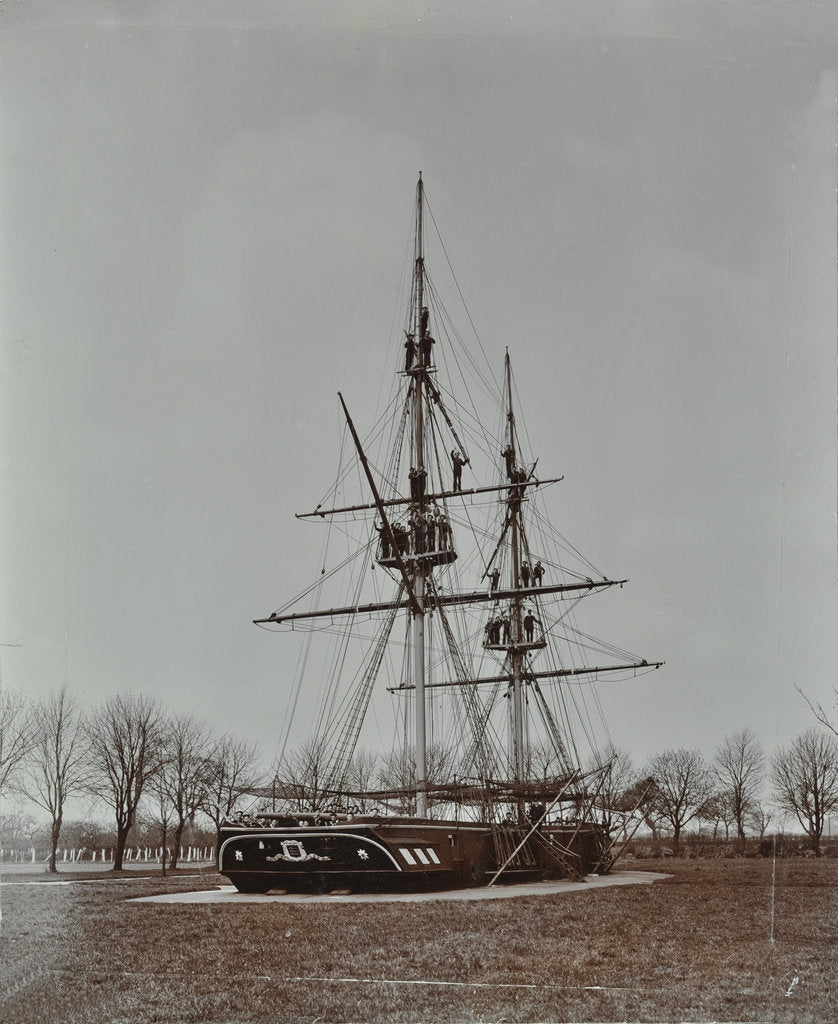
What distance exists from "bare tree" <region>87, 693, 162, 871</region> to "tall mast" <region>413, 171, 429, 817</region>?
7.39 meters

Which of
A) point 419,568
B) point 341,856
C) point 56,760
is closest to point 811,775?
point 419,568

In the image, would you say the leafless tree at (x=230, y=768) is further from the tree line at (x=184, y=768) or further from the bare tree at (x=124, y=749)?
the bare tree at (x=124, y=749)

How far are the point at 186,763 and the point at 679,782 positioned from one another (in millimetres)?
23736

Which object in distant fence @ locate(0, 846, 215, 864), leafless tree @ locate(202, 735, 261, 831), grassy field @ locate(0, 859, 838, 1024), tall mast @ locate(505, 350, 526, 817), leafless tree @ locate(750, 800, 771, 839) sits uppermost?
tall mast @ locate(505, 350, 526, 817)

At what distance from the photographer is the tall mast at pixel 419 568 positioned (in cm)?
2650

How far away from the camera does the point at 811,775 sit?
32875 mm

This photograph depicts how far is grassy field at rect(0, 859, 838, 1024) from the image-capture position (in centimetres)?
1073

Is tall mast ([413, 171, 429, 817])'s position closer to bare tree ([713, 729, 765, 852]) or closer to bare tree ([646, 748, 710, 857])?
bare tree ([713, 729, 765, 852])

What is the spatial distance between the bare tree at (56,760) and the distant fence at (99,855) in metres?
2.12

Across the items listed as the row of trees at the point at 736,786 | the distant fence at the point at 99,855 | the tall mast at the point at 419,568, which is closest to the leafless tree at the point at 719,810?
the row of trees at the point at 736,786

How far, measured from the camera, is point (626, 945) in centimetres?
1348

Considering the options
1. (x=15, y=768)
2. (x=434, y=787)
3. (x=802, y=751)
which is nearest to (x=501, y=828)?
(x=434, y=787)

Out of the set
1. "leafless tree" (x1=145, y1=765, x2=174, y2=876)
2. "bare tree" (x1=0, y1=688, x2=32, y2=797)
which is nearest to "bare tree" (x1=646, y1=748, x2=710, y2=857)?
"leafless tree" (x1=145, y1=765, x2=174, y2=876)

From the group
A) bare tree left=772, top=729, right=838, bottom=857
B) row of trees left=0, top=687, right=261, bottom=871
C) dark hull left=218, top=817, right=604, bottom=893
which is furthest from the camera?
bare tree left=772, top=729, right=838, bottom=857
